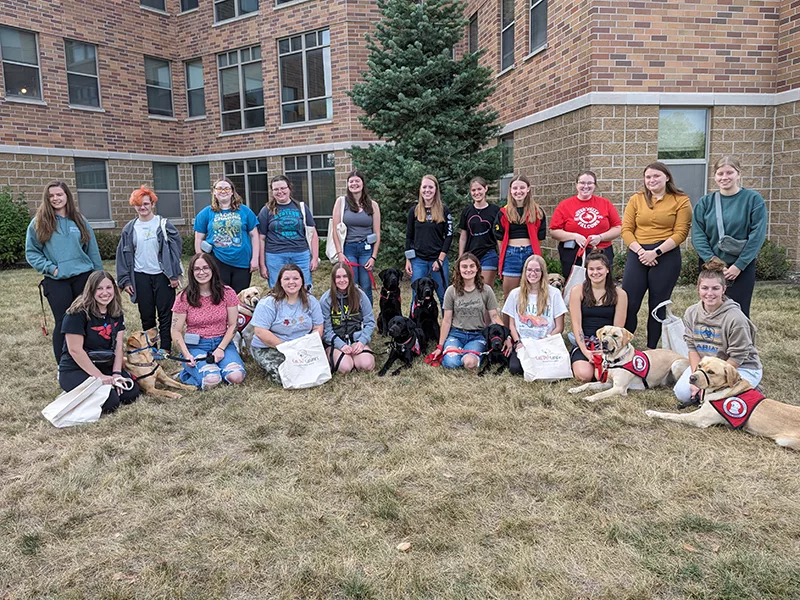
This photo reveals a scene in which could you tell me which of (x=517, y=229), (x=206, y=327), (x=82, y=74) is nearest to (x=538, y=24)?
(x=517, y=229)

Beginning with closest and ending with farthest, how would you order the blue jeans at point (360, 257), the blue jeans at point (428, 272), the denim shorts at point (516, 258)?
the denim shorts at point (516, 258), the blue jeans at point (428, 272), the blue jeans at point (360, 257)

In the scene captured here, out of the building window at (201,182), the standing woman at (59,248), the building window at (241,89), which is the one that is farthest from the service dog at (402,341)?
the building window at (201,182)

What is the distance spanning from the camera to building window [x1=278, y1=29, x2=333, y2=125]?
Answer: 53.1 feet

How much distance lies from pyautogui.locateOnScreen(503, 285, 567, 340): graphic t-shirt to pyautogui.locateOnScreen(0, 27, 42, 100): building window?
15268mm

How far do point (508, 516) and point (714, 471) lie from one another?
132cm

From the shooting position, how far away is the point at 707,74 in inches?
355

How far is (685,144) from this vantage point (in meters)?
9.36

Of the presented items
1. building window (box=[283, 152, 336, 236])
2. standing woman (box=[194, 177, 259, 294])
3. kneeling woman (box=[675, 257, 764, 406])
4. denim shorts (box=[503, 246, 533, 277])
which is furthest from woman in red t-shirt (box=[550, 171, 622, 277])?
building window (box=[283, 152, 336, 236])

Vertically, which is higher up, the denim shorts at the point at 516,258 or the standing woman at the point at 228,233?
the standing woman at the point at 228,233

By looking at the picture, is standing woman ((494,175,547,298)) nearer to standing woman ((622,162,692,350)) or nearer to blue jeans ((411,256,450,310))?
blue jeans ((411,256,450,310))

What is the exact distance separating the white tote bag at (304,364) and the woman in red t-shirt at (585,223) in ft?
8.42

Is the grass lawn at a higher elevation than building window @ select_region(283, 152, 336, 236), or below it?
below

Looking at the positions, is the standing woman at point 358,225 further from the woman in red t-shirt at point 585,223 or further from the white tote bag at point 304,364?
the woman in red t-shirt at point 585,223

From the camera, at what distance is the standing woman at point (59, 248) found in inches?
200
